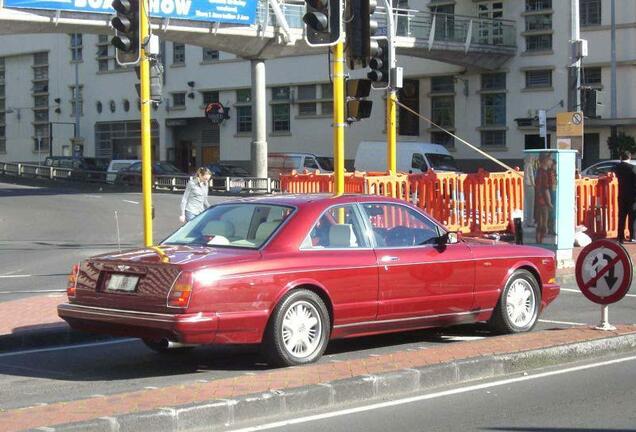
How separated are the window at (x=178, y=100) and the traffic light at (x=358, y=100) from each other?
49461 mm

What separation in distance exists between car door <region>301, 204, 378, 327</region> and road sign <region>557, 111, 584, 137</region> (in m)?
12.3

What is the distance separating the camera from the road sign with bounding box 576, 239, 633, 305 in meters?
10.3

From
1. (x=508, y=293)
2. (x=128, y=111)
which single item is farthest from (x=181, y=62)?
(x=508, y=293)

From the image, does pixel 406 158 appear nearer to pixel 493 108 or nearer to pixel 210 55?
pixel 493 108

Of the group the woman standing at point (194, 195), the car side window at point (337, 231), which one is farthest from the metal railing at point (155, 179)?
the car side window at point (337, 231)

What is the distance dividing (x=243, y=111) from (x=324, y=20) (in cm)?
4765

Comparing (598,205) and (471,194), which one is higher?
(471,194)

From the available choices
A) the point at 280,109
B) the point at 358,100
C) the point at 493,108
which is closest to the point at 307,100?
the point at 280,109

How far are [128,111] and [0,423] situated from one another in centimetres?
6017

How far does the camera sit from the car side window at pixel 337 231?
9573mm

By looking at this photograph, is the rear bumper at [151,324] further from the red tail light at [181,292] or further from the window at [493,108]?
the window at [493,108]

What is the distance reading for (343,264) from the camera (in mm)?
9477

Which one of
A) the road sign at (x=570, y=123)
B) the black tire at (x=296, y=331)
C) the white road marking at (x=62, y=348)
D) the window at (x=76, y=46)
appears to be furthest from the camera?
the window at (x=76, y=46)

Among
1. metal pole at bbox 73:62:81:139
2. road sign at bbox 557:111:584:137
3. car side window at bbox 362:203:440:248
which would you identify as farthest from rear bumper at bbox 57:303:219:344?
metal pole at bbox 73:62:81:139
